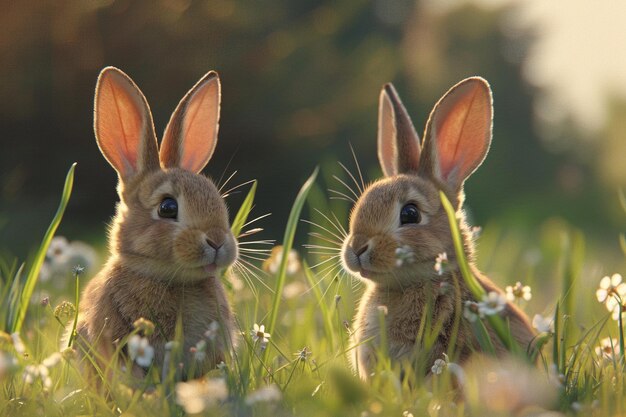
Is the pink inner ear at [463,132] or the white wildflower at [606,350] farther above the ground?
the pink inner ear at [463,132]

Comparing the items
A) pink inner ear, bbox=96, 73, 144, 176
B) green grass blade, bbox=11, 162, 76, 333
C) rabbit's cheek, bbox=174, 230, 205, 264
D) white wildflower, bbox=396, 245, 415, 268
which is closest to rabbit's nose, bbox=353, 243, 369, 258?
white wildflower, bbox=396, 245, 415, 268

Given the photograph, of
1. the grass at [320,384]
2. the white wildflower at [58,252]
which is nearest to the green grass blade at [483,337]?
the grass at [320,384]

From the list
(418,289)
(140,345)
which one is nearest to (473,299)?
(418,289)

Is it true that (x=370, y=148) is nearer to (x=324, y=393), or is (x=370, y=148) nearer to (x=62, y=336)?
(x=62, y=336)

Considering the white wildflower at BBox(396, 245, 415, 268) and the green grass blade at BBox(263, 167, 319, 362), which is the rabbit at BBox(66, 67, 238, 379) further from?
the white wildflower at BBox(396, 245, 415, 268)

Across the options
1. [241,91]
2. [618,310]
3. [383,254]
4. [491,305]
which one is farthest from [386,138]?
[241,91]

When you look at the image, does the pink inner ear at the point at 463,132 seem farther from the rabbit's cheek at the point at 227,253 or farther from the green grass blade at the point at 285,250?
the rabbit's cheek at the point at 227,253
